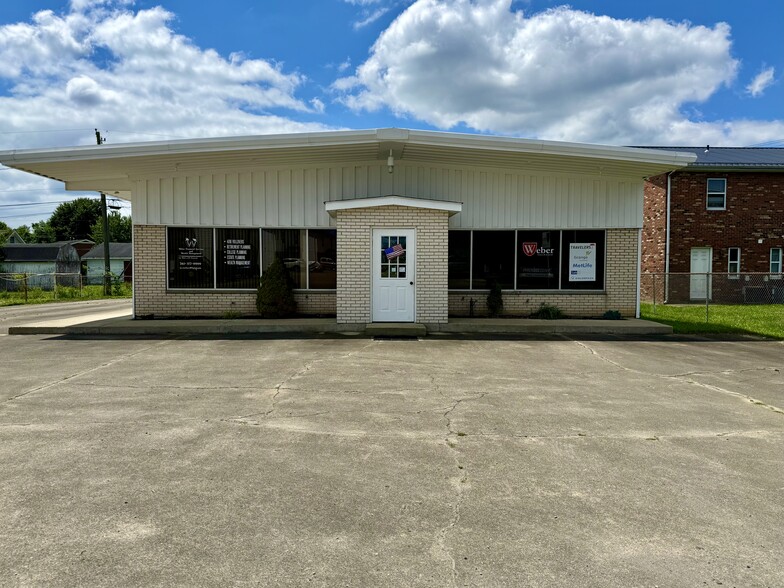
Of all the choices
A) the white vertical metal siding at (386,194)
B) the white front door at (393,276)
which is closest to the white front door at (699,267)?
the white vertical metal siding at (386,194)

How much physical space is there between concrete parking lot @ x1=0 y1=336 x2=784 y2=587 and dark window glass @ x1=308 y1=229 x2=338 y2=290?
20.2ft

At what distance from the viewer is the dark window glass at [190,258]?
1383 cm

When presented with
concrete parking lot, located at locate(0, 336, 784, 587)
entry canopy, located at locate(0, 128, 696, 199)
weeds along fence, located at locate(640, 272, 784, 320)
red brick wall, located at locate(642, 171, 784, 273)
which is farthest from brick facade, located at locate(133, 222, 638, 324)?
red brick wall, located at locate(642, 171, 784, 273)

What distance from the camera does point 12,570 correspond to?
2.82 m

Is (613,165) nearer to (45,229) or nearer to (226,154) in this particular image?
(226,154)

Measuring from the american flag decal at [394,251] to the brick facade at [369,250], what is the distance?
14.7 inches

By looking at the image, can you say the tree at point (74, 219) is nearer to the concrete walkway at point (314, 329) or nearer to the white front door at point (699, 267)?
the concrete walkway at point (314, 329)

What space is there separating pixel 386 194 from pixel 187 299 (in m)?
5.89

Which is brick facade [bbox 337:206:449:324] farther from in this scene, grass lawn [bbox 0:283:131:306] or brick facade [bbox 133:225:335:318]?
grass lawn [bbox 0:283:131:306]

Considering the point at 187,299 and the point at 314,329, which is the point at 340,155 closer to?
the point at 314,329

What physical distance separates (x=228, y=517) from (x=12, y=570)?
1.14 m

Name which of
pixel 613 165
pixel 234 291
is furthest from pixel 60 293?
pixel 613 165

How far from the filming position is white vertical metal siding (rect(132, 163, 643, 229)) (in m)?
13.7

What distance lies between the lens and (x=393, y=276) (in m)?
12.6
